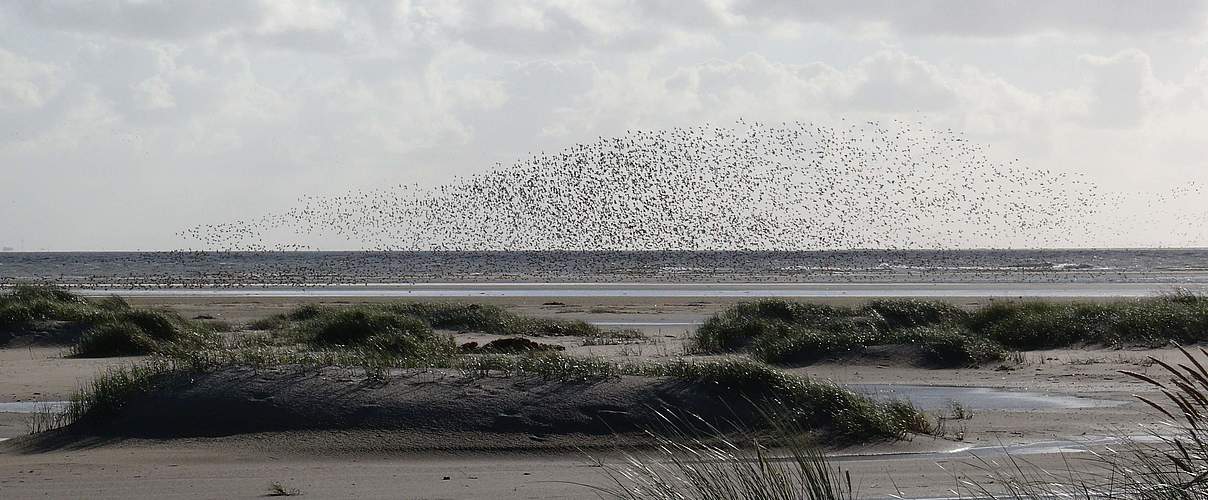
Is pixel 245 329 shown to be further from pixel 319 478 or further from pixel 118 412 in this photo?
pixel 319 478

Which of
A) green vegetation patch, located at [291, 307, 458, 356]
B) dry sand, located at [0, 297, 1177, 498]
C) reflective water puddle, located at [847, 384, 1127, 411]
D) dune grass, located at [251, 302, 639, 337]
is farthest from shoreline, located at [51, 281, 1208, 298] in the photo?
dry sand, located at [0, 297, 1177, 498]

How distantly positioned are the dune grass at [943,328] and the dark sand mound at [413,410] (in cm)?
802

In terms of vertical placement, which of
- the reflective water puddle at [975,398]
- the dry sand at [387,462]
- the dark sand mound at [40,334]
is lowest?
the reflective water puddle at [975,398]

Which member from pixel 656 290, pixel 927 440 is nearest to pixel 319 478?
pixel 927 440

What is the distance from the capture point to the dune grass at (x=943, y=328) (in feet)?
62.5

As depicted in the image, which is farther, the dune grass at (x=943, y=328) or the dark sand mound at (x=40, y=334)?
the dark sand mound at (x=40, y=334)

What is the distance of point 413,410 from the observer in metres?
11.3

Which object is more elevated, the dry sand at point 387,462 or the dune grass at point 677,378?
the dune grass at point 677,378

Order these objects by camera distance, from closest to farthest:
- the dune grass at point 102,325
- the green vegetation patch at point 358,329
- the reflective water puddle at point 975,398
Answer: the reflective water puddle at point 975,398, the dune grass at point 102,325, the green vegetation patch at point 358,329

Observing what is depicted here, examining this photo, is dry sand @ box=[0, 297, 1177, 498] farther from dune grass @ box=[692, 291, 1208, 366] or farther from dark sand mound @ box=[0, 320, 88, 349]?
Answer: dark sand mound @ box=[0, 320, 88, 349]

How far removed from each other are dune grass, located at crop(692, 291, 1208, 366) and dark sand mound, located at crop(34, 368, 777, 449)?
8020 millimetres

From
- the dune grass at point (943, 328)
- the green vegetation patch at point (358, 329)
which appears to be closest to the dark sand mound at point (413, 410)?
the dune grass at point (943, 328)

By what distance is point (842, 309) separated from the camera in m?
28.0

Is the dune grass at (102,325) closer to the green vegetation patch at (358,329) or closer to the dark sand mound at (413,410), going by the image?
the green vegetation patch at (358,329)
